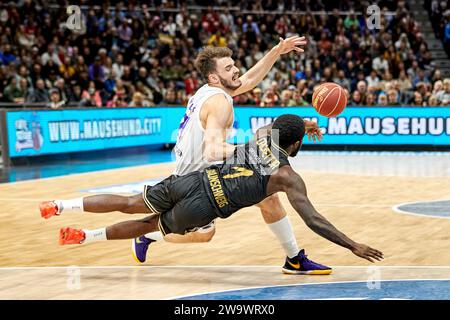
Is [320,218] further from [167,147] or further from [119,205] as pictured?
[167,147]

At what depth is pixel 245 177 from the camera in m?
6.55

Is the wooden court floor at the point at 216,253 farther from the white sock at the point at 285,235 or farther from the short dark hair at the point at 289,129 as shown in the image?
the short dark hair at the point at 289,129

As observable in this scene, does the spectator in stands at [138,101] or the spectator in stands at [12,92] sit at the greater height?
the spectator in stands at [12,92]

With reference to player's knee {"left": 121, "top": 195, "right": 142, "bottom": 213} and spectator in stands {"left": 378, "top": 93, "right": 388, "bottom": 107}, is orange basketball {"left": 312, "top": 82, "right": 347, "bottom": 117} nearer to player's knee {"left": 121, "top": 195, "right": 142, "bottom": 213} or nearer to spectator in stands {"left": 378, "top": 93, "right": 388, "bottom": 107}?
player's knee {"left": 121, "top": 195, "right": 142, "bottom": 213}

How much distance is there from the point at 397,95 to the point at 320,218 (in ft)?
48.0

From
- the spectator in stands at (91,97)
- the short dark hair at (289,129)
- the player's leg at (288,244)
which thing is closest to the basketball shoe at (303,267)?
the player's leg at (288,244)

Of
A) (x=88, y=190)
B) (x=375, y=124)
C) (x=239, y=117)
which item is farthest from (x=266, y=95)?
(x=88, y=190)

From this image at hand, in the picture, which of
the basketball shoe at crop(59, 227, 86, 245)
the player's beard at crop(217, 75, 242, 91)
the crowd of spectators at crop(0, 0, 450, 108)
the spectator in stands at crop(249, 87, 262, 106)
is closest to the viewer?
the basketball shoe at crop(59, 227, 86, 245)

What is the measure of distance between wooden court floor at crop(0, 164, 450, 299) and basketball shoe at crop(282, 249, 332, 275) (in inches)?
4.1

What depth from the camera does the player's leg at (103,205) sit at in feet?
22.7

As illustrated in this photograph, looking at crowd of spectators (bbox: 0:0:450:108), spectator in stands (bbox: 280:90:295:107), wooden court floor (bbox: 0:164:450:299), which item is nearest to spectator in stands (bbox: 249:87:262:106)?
crowd of spectators (bbox: 0:0:450:108)

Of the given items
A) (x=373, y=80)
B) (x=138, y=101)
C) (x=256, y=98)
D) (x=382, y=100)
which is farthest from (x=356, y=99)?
(x=138, y=101)

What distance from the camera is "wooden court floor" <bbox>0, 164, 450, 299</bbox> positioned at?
21.7 ft

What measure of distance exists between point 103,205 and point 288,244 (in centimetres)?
156
